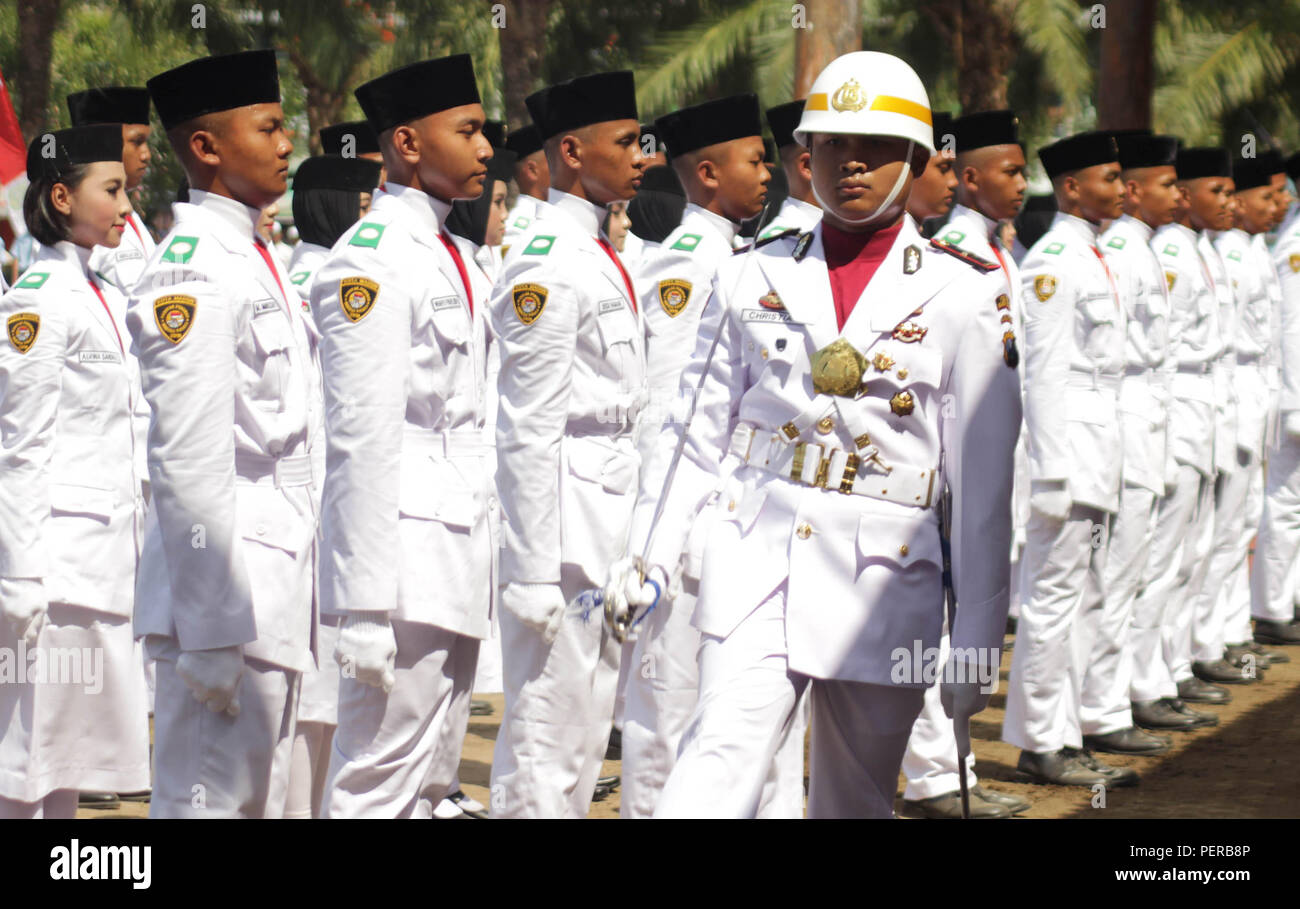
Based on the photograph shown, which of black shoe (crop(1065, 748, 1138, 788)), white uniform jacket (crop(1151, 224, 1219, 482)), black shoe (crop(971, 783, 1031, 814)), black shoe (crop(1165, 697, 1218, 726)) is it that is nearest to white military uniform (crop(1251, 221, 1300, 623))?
white uniform jacket (crop(1151, 224, 1219, 482))

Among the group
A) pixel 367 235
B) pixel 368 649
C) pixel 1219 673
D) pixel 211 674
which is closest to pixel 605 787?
pixel 368 649

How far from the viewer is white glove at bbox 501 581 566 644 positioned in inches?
217

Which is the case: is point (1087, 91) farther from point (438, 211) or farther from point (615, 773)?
point (438, 211)

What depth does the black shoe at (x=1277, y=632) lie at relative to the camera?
12062 millimetres

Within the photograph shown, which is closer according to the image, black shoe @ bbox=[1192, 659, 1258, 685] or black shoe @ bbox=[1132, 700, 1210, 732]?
black shoe @ bbox=[1132, 700, 1210, 732]

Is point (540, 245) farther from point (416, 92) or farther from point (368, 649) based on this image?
point (368, 649)

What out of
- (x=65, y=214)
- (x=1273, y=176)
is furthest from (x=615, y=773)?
(x=1273, y=176)

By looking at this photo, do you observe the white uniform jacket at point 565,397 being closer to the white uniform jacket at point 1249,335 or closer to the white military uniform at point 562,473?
the white military uniform at point 562,473

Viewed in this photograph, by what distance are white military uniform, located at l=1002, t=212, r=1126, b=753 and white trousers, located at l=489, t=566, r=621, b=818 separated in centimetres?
279

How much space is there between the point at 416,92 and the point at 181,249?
1.06 meters

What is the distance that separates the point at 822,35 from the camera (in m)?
12.4

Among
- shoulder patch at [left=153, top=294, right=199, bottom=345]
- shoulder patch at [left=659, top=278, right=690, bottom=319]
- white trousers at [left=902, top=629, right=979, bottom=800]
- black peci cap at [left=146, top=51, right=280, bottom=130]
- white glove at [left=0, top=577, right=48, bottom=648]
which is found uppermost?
black peci cap at [left=146, top=51, right=280, bottom=130]

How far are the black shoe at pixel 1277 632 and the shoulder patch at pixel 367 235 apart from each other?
27.7ft

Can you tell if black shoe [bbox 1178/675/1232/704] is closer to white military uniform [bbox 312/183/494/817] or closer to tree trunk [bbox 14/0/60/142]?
white military uniform [bbox 312/183/494/817]
